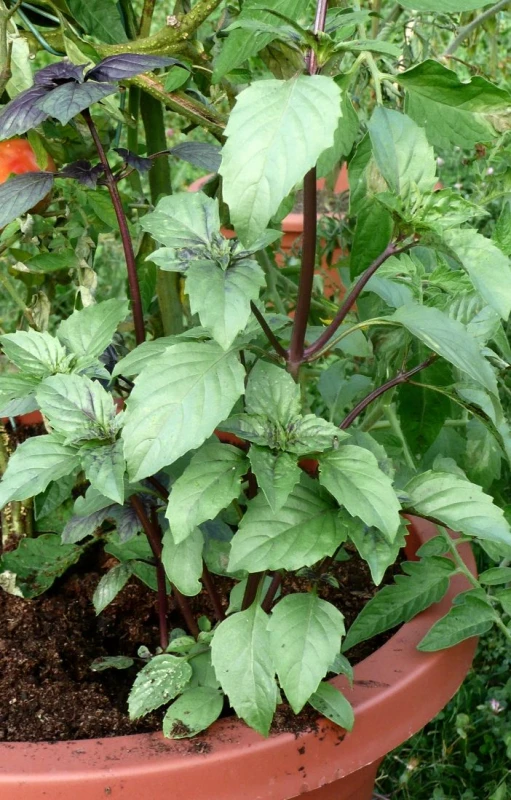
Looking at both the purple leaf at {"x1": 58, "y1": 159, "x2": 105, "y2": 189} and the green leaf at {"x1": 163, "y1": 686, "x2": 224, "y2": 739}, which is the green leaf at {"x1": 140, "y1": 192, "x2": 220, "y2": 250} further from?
the green leaf at {"x1": 163, "y1": 686, "x2": 224, "y2": 739}

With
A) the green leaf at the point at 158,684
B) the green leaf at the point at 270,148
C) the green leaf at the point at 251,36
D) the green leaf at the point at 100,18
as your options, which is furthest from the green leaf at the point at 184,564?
the green leaf at the point at 100,18

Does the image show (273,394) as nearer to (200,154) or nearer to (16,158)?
(200,154)

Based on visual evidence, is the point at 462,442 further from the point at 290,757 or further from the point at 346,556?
the point at 290,757

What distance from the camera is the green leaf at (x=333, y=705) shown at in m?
0.84

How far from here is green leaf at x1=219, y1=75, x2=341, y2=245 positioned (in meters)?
0.60

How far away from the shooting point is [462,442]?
1.23 meters

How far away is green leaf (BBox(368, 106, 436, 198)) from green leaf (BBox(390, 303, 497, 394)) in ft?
0.31

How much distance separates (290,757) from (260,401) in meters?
0.31

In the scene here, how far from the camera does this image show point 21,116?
77 cm

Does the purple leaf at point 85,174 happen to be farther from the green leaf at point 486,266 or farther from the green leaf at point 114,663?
the green leaf at point 114,663

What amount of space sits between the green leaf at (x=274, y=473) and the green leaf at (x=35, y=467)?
153mm

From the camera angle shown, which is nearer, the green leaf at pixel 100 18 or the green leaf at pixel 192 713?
the green leaf at pixel 192 713

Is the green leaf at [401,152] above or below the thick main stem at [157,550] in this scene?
above

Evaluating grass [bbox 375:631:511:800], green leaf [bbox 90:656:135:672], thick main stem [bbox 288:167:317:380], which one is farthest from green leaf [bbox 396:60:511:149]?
grass [bbox 375:631:511:800]
